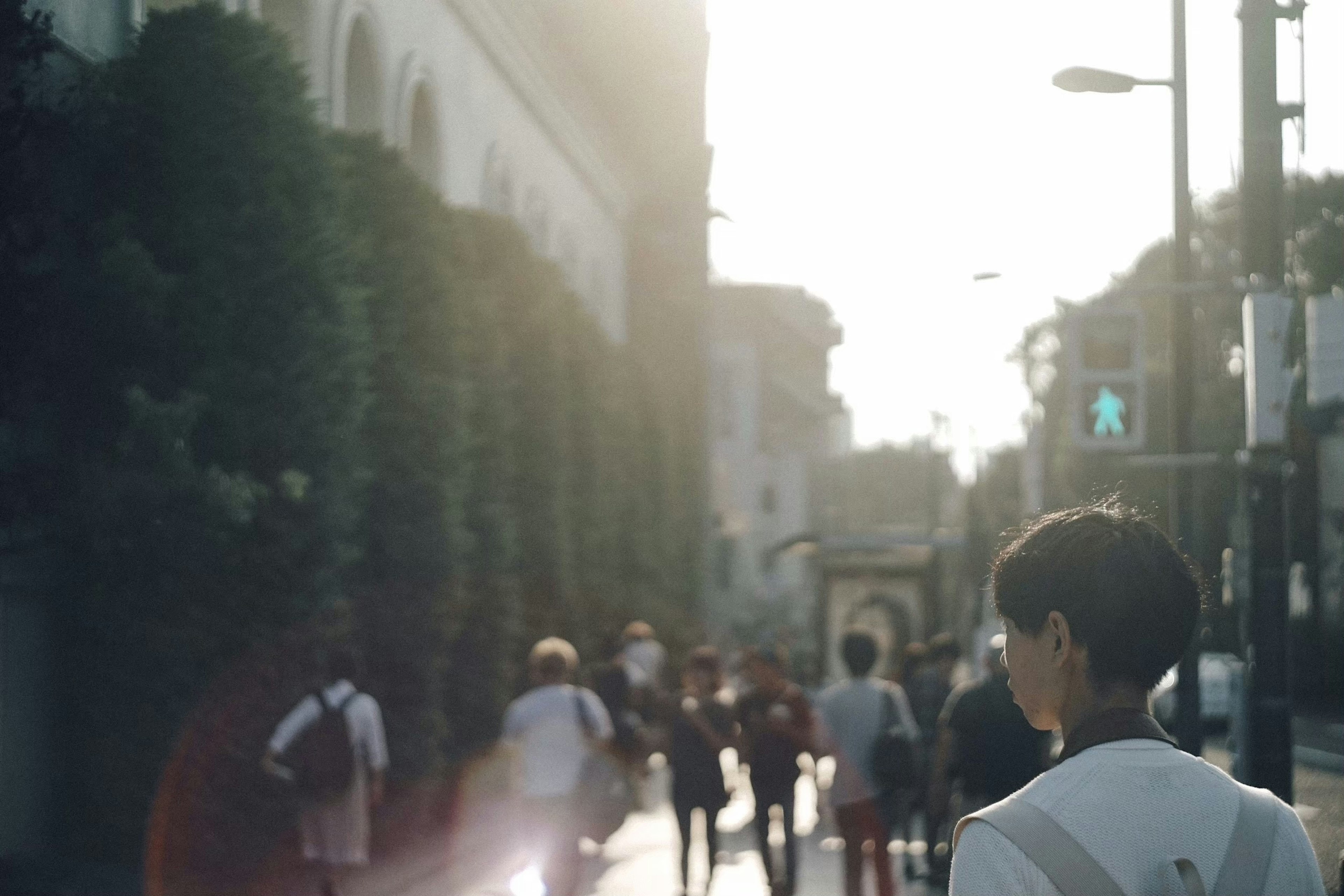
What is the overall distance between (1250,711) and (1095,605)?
7.53 metres

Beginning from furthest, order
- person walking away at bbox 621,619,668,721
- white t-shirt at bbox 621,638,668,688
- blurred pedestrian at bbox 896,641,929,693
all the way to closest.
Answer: white t-shirt at bbox 621,638,668,688 < person walking away at bbox 621,619,668,721 < blurred pedestrian at bbox 896,641,929,693

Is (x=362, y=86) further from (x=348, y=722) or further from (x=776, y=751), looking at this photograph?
(x=348, y=722)

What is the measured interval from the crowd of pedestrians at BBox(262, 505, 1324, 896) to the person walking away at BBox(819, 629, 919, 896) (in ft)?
0.05

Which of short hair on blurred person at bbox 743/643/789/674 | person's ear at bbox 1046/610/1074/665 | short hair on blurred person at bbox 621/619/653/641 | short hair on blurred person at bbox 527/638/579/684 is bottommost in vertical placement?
short hair on blurred person at bbox 621/619/653/641

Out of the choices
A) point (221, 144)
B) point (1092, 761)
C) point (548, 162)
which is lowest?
point (1092, 761)

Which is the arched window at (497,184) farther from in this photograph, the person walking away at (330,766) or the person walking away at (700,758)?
the person walking away at (330,766)

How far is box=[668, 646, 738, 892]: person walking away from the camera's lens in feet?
39.5

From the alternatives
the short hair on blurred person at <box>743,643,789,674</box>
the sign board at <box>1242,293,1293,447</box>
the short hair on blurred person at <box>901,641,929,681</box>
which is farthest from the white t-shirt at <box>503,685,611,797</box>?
the short hair on blurred person at <box>901,641,929,681</box>

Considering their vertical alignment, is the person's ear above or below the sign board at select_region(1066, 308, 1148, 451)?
below

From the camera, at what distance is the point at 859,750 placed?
11.3 meters

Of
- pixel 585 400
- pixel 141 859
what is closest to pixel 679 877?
pixel 141 859

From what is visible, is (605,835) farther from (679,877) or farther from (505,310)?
(505,310)

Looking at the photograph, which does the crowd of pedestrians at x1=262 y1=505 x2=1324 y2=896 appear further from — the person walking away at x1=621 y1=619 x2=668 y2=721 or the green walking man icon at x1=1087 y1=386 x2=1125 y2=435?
the green walking man icon at x1=1087 y1=386 x2=1125 y2=435

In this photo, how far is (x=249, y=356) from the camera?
11.7 m
